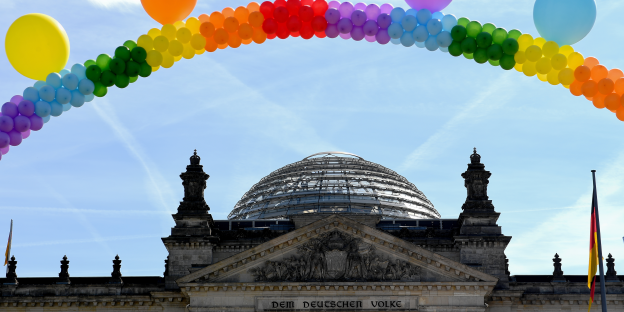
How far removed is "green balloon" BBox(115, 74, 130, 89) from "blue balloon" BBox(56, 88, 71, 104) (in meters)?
1.36

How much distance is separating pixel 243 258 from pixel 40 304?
14.6 m

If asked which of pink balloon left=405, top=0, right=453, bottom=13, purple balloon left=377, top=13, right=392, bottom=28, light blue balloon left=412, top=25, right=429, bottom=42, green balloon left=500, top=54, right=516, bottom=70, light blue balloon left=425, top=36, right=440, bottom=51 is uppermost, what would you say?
pink balloon left=405, top=0, right=453, bottom=13

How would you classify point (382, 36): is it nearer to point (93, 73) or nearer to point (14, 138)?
point (93, 73)

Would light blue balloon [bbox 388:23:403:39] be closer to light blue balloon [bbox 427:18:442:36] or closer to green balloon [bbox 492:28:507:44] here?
light blue balloon [bbox 427:18:442:36]

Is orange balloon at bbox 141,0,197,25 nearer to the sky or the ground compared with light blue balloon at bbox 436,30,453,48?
nearer to the sky

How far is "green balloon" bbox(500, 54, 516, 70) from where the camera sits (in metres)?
23.9

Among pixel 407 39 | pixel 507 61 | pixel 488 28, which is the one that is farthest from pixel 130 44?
pixel 507 61

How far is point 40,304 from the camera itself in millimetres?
55688

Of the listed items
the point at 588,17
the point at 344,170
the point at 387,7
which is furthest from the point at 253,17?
the point at 344,170

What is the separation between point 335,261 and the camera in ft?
167

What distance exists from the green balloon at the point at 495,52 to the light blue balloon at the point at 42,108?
12.2m

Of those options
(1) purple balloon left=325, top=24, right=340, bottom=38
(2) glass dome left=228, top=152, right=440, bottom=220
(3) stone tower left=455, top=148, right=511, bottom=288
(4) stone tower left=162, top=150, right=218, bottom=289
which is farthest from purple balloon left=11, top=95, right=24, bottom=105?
(2) glass dome left=228, top=152, right=440, bottom=220

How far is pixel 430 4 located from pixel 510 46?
2514 millimetres

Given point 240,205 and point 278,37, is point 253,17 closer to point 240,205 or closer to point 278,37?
point 278,37
